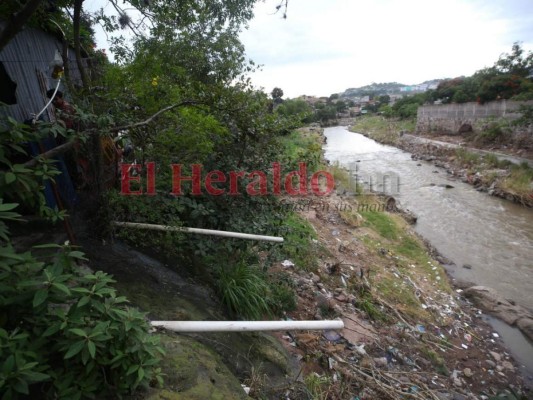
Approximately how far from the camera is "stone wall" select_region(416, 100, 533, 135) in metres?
18.4

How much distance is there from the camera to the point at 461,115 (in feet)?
73.5

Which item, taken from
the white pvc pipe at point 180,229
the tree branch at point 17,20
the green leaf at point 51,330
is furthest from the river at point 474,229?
the tree branch at point 17,20

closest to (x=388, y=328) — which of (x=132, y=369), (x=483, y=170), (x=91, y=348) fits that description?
(x=132, y=369)

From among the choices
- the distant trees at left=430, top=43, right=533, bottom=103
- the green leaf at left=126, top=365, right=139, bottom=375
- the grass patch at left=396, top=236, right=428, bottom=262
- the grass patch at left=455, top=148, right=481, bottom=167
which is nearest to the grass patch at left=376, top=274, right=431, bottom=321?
the grass patch at left=396, top=236, right=428, bottom=262

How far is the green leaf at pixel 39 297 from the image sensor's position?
1108mm

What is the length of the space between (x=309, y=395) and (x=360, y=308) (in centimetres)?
249

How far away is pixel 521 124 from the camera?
52.4ft

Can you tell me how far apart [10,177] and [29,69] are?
451 centimetres

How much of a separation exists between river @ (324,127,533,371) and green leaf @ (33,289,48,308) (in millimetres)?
6344

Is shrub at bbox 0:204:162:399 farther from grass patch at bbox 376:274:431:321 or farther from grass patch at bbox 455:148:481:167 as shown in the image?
grass patch at bbox 455:148:481:167

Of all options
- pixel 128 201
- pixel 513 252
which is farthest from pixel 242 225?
pixel 513 252

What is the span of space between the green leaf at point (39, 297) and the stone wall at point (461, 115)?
21513 millimetres

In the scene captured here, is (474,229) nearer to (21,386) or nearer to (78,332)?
(78,332)

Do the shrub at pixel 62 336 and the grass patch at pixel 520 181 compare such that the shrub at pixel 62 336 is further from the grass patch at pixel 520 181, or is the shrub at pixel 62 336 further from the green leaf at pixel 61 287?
the grass patch at pixel 520 181
